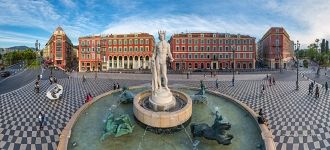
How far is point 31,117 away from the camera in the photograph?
59.1 feet

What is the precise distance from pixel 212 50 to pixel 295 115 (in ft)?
170

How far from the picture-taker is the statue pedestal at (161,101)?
41.9ft

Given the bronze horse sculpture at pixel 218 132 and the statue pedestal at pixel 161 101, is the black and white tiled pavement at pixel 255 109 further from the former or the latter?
the statue pedestal at pixel 161 101

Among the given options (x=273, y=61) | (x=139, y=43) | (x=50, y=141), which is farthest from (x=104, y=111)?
(x=273, y=61)

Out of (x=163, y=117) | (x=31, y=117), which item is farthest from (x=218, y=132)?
(x=31, y=117)

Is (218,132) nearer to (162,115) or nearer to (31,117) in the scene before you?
(162,115)

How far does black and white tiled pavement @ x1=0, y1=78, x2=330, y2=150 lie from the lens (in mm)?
13797

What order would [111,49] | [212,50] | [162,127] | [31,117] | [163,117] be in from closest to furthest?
[163,117]
[162,127]
[31,117]
[212,50]
[111,49]

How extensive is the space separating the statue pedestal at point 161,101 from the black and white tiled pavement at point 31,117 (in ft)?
20.1

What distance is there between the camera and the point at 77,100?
23.9 metres

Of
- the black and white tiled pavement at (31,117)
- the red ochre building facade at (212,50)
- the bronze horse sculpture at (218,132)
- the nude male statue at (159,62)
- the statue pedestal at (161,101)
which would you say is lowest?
the black and white tiled pavement at (31,117)

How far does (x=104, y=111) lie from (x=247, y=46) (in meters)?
61.6

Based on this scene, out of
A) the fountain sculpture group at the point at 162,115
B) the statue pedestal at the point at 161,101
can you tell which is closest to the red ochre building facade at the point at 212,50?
the fountain sculpture group at the point at 162,115

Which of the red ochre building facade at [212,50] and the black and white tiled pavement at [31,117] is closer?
the black and white tiled pavement at [31,117]
